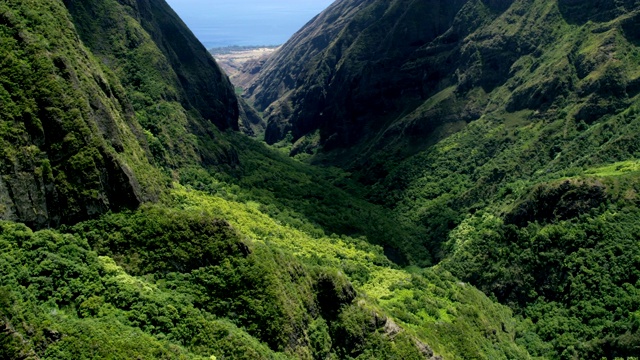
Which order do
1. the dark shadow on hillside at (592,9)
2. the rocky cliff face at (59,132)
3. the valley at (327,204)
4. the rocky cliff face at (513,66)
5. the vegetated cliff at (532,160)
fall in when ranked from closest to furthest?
the valley at (327,204) → the rocky cliff face at (59,132) → the vegetated cliff at (532,160) → the rocky cliff face at (513,66) → the dark shadow on hillside at (592,9)

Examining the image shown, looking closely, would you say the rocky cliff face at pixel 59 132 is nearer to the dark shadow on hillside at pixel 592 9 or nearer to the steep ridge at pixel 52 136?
the steep ridge at pixel 52 136

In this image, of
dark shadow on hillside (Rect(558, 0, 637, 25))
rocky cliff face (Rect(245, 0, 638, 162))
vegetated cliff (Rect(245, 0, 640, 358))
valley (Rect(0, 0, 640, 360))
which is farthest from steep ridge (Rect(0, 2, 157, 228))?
dark shadow on hillside (Rect(558, 0, 637, 25))

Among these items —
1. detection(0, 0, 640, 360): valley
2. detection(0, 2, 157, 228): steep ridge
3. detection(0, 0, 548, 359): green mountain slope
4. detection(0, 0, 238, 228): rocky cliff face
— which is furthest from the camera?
detection(0, 0, 238, 228): rocky cliff face

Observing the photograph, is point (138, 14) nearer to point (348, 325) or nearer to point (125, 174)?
point (125, 174)

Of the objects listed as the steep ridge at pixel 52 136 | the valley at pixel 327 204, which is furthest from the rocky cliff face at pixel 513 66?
the steep ridge at pixel 52 136

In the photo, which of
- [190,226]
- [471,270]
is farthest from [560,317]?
[190,226]

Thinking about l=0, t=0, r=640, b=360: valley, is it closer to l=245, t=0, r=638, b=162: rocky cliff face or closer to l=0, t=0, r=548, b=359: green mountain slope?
l=0, t=0, r=548, b=359: green mountain slope
